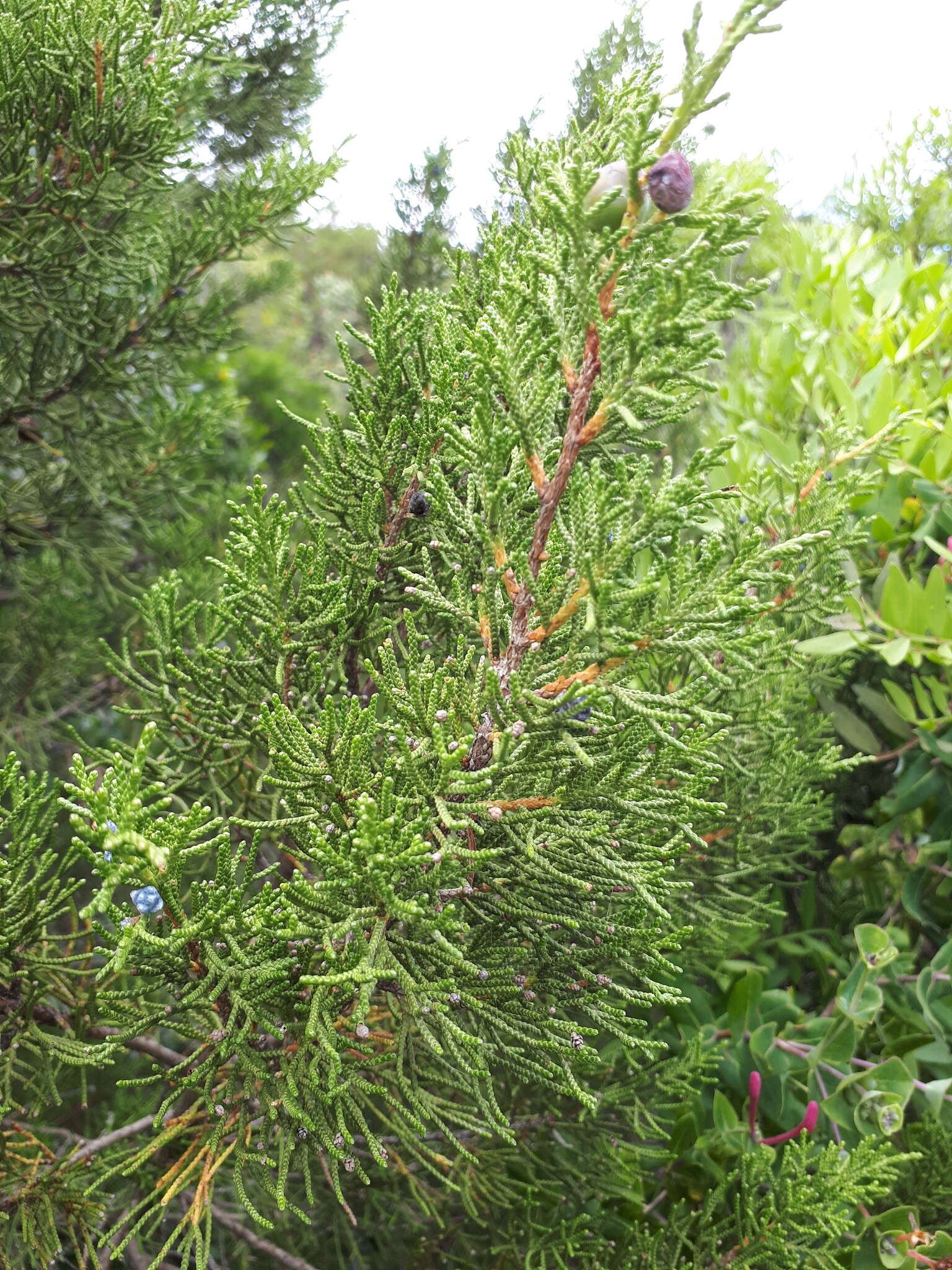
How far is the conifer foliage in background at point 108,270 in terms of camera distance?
155 centimetres

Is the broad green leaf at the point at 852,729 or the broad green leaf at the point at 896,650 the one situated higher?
the broad green leaf at the point at 896,650

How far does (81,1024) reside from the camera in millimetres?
1209

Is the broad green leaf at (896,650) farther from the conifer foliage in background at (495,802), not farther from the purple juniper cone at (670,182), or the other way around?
the purple juniper cone at (670,182)

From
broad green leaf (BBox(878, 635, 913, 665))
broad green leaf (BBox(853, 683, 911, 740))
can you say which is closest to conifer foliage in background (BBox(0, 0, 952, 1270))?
broad green leaf (BBox(878, 635, 913, 665))

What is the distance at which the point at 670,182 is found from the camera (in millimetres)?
800

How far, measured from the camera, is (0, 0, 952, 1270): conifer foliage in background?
0.82 meters

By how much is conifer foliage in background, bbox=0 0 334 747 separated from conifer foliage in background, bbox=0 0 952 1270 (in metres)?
0.76

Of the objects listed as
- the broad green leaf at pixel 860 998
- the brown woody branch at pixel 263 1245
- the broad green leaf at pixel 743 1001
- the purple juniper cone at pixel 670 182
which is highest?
the purple juniper cone at pixel 670 182

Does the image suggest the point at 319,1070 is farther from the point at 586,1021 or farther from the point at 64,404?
the point at 64,404

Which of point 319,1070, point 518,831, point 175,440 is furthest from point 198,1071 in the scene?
point 175,440

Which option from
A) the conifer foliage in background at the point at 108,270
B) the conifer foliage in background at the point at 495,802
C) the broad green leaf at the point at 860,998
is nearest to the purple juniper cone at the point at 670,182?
the conifer foliage in background at the point at 495,802

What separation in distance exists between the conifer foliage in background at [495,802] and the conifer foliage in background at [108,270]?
0.76 meters

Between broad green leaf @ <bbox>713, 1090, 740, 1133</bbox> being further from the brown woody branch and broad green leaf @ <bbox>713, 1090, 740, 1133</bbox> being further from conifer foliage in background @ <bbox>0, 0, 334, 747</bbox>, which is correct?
conifer foliage in background @ <bbox>0, 0, 334, 747</bbox>

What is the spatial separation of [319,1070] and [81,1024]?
44cm
